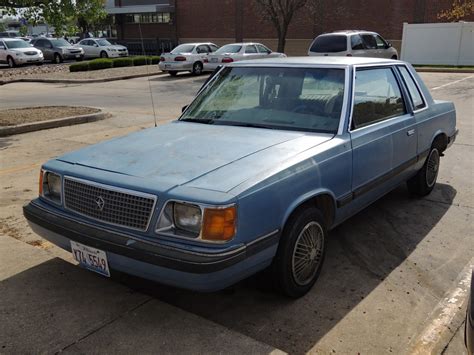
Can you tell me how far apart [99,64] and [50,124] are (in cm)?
1604

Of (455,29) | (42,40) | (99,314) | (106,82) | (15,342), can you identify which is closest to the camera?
(15,342)

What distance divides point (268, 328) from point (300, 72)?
222 centimetres

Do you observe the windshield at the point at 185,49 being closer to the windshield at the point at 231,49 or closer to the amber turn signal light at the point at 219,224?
the windshield at the point at 231,49

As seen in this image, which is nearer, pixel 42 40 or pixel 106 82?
pixel 106 82

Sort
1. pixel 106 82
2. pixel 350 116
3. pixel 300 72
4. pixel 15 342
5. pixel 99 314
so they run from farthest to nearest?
pixel 106 82 → pixel 300 72 → pixel 350 116 → pixel 99 314 → pixel 15 342

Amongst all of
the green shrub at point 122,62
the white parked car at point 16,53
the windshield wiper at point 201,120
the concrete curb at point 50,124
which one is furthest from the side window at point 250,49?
the windshield wiper at point 201,120

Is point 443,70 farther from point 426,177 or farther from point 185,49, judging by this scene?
point 426,177

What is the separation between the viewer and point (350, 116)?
392 centimetres

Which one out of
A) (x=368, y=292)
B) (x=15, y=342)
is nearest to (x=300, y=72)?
(x=368, y=292)

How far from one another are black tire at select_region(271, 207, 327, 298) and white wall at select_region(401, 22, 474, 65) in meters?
25.2

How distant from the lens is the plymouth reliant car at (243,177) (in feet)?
9.34

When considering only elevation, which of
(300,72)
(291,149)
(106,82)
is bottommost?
(106,82)

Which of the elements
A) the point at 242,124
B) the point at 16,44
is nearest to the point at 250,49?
the point at 16,44

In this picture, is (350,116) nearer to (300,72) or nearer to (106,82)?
(300,72)
